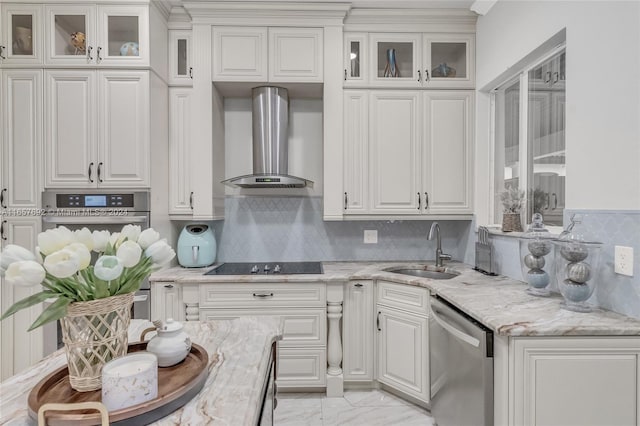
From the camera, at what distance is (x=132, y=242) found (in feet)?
2.84

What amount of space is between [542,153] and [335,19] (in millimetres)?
1823

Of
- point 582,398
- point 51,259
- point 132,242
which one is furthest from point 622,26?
point 51,259

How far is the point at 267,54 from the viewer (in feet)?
8.66

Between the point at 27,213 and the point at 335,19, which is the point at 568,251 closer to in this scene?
the point at 335,19

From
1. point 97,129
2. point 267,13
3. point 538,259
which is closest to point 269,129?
point 267,13

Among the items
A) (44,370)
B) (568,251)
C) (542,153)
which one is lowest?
(44,370)

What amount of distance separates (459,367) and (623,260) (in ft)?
2.88

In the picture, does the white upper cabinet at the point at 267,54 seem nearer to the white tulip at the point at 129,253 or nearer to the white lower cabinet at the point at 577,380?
the white tulip at the point at 129,253

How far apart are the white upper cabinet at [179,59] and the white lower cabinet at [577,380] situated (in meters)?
2.81

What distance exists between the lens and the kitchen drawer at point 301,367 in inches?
95.4

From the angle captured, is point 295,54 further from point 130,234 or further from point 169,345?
point 169,345

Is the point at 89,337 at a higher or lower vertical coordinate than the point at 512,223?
lower

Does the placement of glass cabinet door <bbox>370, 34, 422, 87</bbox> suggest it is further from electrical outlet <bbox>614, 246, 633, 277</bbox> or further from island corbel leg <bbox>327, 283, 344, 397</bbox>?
electrical outlet <bbox>614, 246, 633, 277</bbox>

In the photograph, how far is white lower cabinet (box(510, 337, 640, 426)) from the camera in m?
1.32
